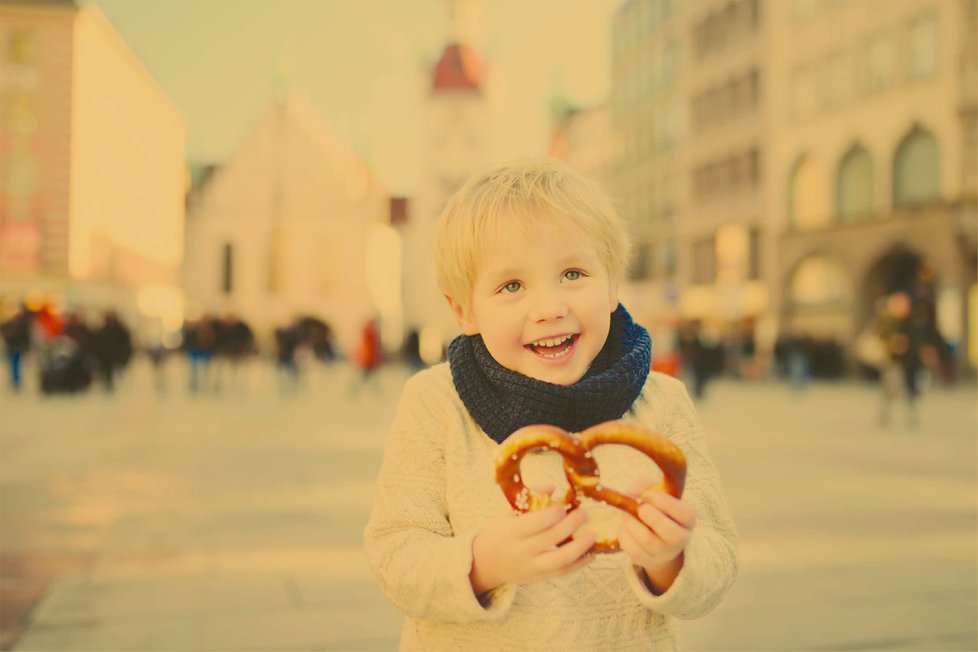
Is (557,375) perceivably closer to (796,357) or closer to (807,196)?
(796,357)

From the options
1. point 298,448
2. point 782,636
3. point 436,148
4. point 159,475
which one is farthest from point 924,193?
point 436,148

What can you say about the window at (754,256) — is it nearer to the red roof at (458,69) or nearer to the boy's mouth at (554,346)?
the red roof at (458,69)

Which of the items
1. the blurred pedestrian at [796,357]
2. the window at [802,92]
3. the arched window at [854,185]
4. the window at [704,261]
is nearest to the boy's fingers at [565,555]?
the blurred pedestrian at [796,357]

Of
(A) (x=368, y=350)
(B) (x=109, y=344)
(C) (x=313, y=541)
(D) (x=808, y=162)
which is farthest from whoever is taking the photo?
(D) (x=808, y=162)

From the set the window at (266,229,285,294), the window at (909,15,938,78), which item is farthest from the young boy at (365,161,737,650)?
the window at (266,229,285,294)

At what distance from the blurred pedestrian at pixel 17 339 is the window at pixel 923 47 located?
2614 centimetres

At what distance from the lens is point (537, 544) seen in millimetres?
1722

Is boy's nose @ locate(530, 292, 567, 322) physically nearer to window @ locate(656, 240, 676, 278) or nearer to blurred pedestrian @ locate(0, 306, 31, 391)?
blurred pedestrian @ locate(0, 306, 31, 391)

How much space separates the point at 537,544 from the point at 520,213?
2.00 ft

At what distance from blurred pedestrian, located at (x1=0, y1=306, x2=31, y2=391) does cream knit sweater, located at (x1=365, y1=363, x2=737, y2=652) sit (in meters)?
22.6

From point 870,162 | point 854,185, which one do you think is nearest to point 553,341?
point 870,162

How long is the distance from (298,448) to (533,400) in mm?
10662

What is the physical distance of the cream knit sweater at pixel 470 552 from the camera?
1903 mm

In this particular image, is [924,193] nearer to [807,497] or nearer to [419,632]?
[807,497]
